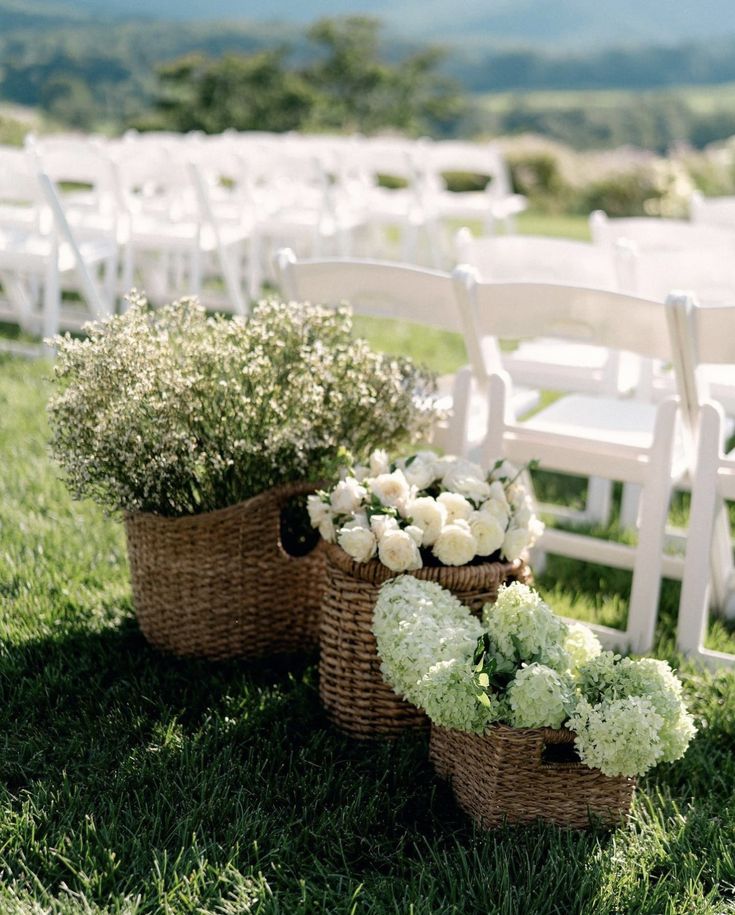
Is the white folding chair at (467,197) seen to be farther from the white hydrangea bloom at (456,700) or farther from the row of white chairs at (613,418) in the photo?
the white hydrangea bloom at (456,700)

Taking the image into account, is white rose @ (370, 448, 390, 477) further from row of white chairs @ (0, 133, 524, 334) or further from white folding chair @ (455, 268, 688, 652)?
row of white chairs @ (0, 133, 524, 334)

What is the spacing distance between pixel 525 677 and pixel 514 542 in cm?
43

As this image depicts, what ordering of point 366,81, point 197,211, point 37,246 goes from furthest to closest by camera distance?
point 366,81 < point 197,211 < point 37,246

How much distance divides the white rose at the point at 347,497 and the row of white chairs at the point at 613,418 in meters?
0.62

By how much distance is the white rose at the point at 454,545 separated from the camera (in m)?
2.35

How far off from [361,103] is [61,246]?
71.8 feet

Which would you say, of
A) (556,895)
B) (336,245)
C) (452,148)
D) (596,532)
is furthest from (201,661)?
(452,148)

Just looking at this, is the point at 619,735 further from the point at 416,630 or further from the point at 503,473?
the point at 503,473

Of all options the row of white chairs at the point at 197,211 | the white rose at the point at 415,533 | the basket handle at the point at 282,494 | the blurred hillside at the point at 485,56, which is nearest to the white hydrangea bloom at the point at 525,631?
the white rose at the point at 415,533

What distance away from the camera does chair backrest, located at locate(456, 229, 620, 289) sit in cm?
342

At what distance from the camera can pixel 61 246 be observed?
5707 millimetres

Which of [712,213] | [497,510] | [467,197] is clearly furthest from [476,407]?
[467,197]

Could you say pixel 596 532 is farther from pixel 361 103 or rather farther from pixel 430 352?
pixel 361 103

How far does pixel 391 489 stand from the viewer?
2.43 metres
